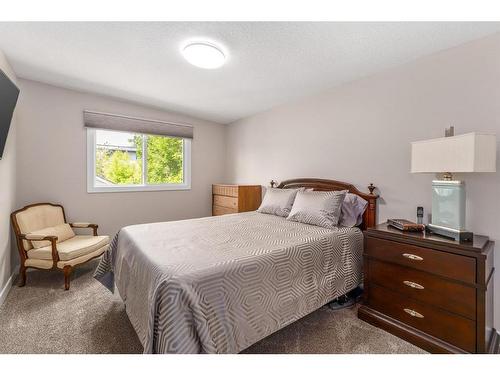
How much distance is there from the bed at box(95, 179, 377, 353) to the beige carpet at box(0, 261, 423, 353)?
21 centimetres

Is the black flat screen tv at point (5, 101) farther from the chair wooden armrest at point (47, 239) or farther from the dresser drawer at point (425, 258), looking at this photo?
the dresser drawer at point (425, 258)

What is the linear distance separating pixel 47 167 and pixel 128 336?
2573 millimetres

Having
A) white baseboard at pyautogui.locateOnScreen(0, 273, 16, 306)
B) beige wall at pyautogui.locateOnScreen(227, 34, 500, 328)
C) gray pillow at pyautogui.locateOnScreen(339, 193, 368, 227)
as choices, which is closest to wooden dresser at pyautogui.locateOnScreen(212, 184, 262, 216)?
beige wall at pyautogui.locateOnScreen(227, 34, 500, 328)

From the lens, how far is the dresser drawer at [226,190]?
3852 mm

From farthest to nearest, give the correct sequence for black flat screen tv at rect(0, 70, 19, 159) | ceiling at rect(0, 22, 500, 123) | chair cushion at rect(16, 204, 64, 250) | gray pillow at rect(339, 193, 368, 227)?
chair cushion at rect(16, 204, 64, 250), gray pillow at rect(339, 193, 368, 227), black flat screen tv at rect(0, 70, 19, 159), ceiling at rect(0, 22, 500, 123)

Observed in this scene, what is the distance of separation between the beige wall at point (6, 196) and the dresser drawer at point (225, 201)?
2673 mm

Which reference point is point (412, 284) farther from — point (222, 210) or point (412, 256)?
point (222, 210)

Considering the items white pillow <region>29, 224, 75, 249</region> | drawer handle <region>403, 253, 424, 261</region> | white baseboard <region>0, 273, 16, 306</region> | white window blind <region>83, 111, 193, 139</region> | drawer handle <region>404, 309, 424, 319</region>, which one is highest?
white window blind <region>83, 111, 193, 139</region>

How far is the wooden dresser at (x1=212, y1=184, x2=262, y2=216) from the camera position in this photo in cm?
377

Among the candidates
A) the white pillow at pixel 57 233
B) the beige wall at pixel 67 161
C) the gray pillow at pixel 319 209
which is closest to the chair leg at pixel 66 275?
the white pillow at pixel 57 233

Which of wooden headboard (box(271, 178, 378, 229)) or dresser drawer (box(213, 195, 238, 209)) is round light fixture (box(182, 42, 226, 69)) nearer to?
wooden headboard (box(271, 178, 378, 229))
